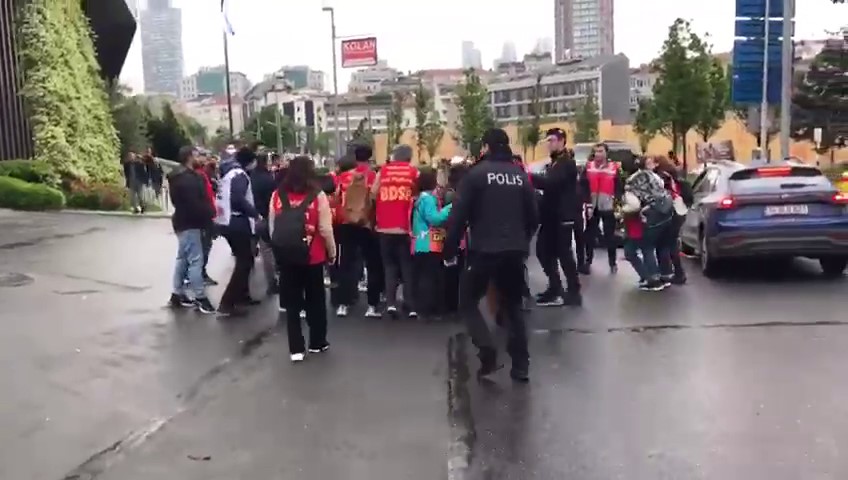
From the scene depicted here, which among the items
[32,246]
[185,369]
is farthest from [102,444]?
[32,246]

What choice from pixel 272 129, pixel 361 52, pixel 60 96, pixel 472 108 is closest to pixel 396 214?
pixel 60 96

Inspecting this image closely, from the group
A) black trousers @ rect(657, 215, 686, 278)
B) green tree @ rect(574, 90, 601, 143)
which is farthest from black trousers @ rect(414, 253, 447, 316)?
green tree @ rect(574, 90, 601, 143)

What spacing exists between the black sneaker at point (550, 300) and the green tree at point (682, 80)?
107 ft

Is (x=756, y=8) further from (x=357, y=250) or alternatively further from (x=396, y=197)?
(x=396, y=197)

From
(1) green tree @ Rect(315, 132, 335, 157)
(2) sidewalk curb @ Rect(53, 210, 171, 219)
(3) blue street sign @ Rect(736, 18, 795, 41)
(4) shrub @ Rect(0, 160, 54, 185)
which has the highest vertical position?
(3) blue street sign @ Rect(736, 18, 795, 41)

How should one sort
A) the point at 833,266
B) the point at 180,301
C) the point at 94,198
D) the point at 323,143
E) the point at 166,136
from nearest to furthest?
the point at 180,301 < the point at 833,266 < the point at 94,198 < the point at 166,136 < the point at 323,143

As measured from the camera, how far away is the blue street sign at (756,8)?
2582 cm

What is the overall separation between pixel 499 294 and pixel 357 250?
3.21 m

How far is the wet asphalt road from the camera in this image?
5684 millimetres

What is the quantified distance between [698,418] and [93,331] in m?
5.95

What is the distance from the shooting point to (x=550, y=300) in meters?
11.0

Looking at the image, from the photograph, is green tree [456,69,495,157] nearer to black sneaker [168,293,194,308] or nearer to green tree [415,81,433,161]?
green tree [415,81,433,161]

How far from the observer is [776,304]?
34.2ft

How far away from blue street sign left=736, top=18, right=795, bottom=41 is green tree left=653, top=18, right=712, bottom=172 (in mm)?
15433
